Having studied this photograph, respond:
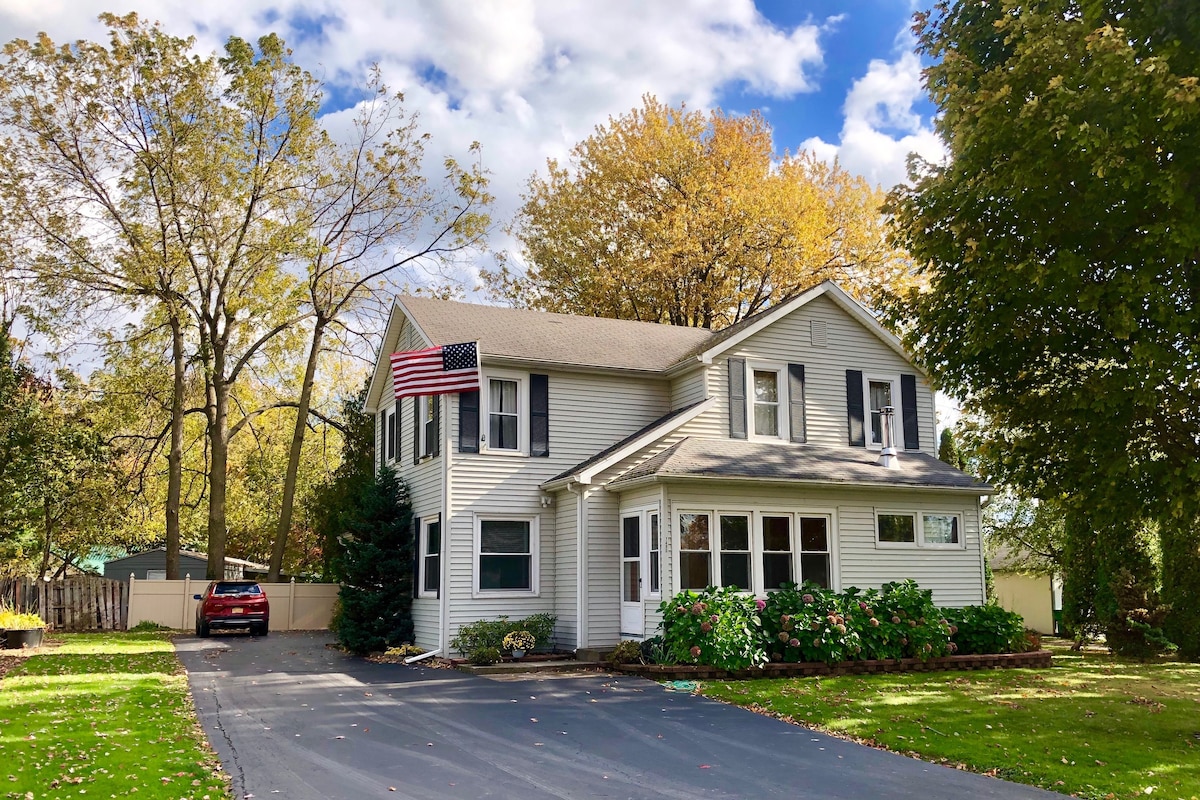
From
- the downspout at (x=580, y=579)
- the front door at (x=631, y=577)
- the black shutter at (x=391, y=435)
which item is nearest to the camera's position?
the front door at (x=631, y=577)

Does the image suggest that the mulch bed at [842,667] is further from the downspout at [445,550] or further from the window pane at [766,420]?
the window pane at [766,420]

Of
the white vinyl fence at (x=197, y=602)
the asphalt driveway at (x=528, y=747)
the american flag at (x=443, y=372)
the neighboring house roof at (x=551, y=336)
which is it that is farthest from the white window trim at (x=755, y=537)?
the white vinyl fence at (x=197, y=602)

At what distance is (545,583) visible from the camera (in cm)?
2005

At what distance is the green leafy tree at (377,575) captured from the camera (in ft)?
67.8

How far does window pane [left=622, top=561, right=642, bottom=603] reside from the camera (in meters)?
18.6

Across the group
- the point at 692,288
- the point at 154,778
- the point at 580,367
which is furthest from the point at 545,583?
the point at 692,288

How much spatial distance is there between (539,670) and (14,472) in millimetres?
15523

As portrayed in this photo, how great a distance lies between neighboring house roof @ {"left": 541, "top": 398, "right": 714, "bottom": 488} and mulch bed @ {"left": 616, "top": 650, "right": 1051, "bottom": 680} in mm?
3864

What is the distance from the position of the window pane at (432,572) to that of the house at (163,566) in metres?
25.3

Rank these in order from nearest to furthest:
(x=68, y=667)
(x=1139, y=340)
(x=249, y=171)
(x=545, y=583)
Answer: (x=1139, y=340)
(x=68, y=667)
(x=545, y=583)
(x=249, y=171)

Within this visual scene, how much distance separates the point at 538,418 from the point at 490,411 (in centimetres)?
101

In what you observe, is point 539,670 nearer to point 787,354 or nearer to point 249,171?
point 787,354

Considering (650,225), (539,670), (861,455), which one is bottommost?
(539,670)

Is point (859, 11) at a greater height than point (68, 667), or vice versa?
point (859, 11)
